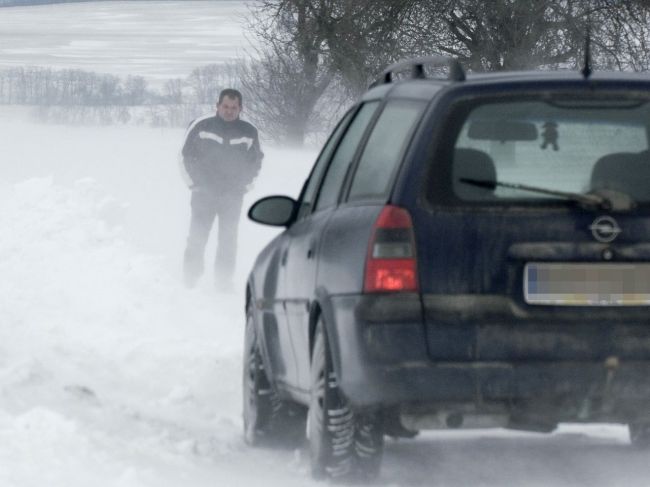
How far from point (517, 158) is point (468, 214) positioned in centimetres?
30

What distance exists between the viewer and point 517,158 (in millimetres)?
5648

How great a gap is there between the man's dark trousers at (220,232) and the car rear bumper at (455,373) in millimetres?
10435

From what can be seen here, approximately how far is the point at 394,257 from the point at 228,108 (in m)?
9.93

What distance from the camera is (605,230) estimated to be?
17.9 ft

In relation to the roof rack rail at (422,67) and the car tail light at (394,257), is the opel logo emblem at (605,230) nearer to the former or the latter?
the car tail light at (394,257)

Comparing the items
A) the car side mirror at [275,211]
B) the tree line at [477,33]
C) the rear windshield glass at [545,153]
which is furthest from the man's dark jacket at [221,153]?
the tree line at [477,33]

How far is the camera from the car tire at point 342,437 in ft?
19.2

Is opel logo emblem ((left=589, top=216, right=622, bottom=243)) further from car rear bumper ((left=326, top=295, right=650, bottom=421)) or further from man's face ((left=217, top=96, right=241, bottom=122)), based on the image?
man's face ((left=217, top=96, right=241, bottom=122))

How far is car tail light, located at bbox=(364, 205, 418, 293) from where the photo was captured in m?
5.47

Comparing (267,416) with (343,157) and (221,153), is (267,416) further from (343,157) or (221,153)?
(221,153)

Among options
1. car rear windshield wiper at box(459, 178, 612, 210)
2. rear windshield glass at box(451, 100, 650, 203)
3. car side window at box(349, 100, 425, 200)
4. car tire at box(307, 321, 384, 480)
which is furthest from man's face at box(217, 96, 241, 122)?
car rear windshield wiper at box(459, 178, 612, 210)

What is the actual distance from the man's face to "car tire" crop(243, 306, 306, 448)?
7.50 m

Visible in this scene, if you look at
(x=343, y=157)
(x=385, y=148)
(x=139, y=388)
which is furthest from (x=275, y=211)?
(x=139, y=388)

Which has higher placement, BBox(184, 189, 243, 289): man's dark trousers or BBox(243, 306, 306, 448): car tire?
BBox(243, 306, 306, 448): car tire
